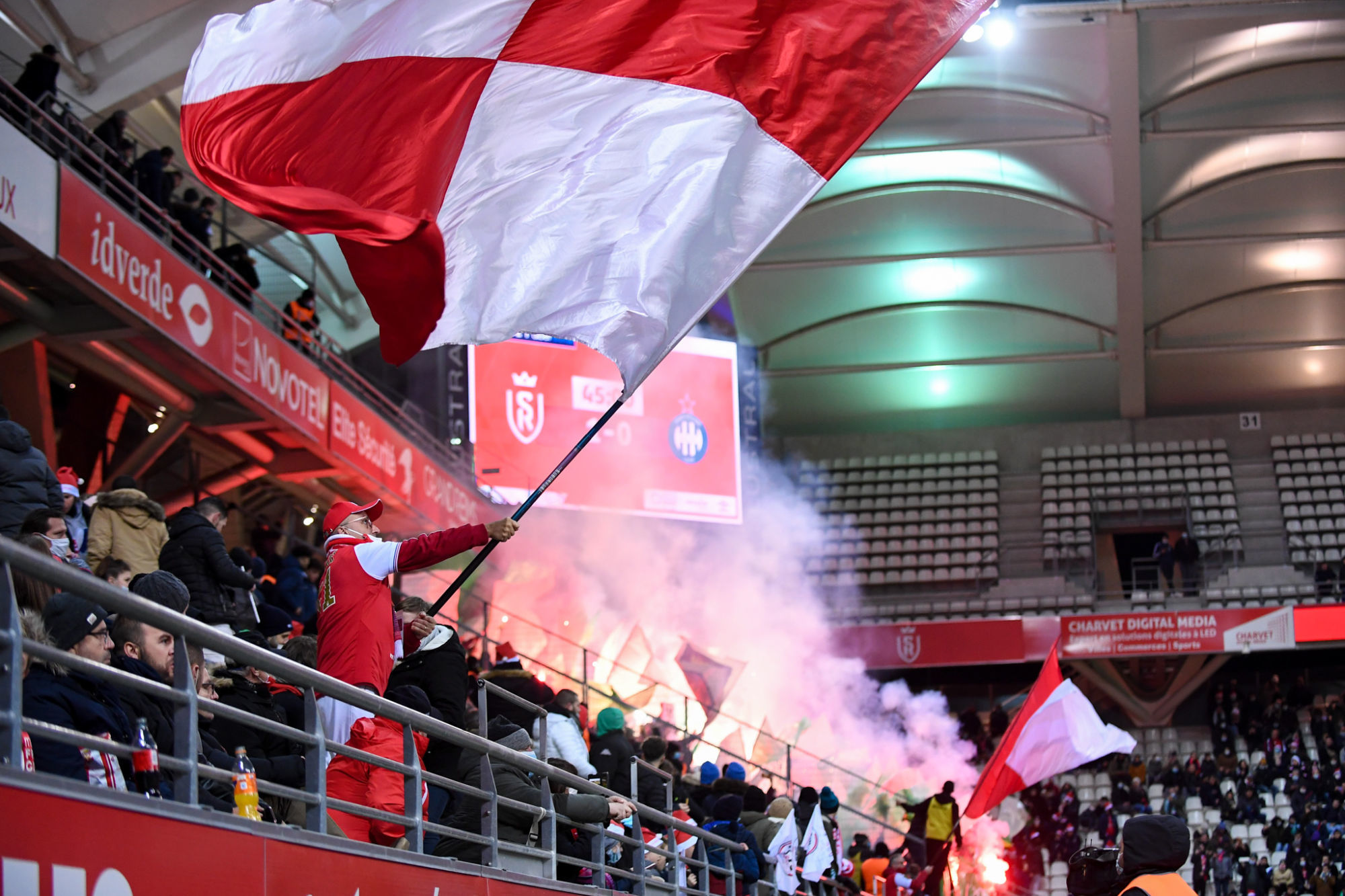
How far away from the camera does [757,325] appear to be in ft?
98.2

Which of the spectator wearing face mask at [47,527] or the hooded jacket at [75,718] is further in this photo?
the spectator wearing face mask at [47,527]

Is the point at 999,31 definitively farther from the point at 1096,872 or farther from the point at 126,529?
the point at 1096,872

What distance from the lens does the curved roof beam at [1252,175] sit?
82.9ft

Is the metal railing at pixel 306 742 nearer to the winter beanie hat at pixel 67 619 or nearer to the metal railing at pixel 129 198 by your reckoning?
the winter beanie hat at pixel 67 619

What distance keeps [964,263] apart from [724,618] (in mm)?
8139

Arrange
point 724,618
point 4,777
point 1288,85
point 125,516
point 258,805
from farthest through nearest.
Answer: point 724,618 → point 1288,85 → point 125,516 → point 258,805 → point 4,777

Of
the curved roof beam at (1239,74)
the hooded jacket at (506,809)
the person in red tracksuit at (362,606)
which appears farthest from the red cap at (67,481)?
the curved roof beam at (1239,74)

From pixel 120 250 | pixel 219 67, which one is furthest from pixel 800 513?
pixel 219 67

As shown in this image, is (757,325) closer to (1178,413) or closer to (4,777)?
(1178,413)

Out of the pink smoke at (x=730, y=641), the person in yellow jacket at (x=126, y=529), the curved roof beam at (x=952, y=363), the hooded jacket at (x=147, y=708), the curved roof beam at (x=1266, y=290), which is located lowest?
the hooded jacket at (x=147, y=708)

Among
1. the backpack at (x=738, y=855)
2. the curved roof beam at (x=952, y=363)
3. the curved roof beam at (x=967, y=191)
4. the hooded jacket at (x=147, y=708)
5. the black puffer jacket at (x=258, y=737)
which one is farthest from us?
the curved roof beam at (x=952, y=363)

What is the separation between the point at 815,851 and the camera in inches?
408

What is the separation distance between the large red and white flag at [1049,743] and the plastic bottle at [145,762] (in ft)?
30.9

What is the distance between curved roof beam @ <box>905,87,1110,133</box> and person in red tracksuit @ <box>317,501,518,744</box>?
19291 mm
